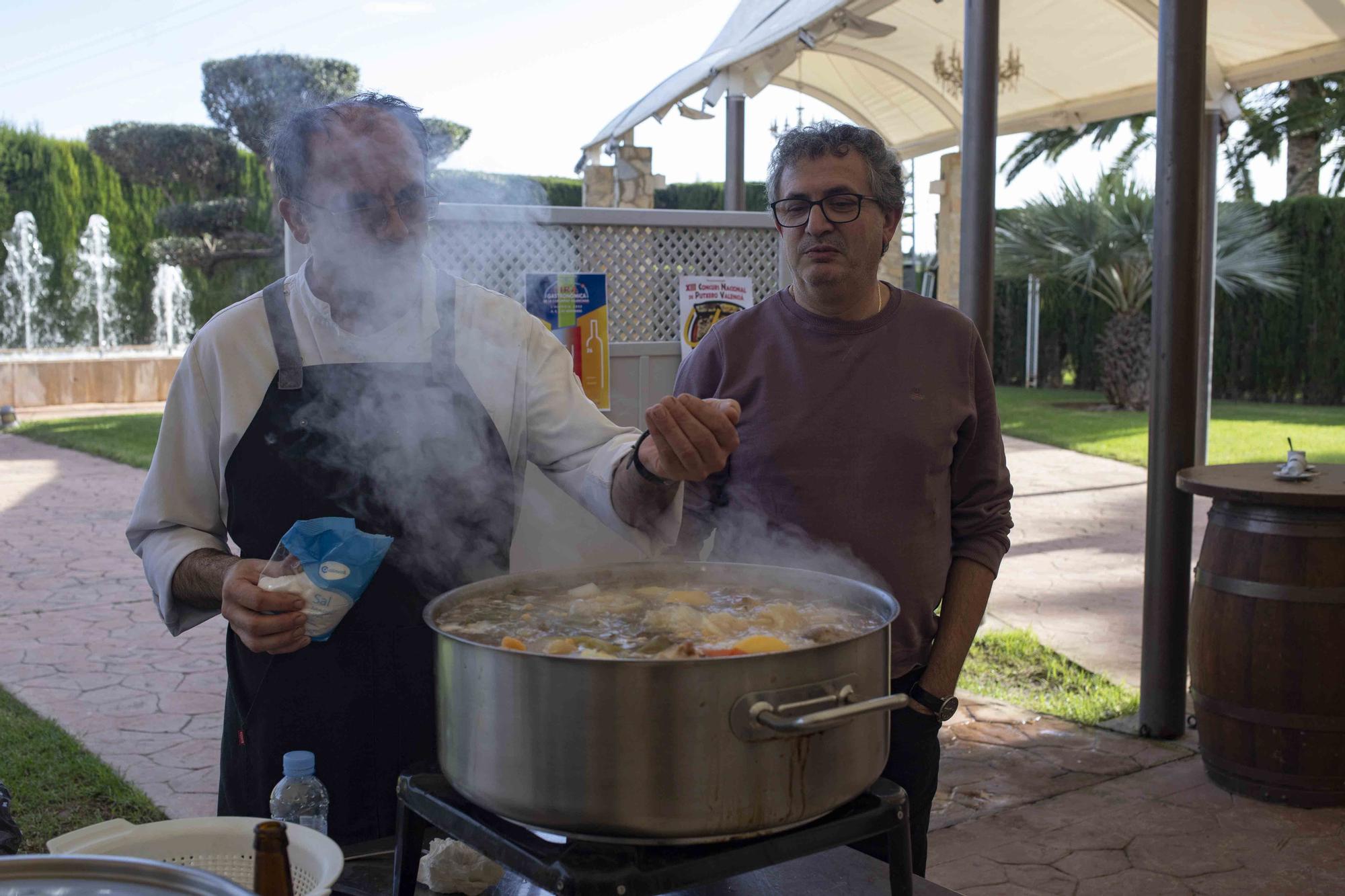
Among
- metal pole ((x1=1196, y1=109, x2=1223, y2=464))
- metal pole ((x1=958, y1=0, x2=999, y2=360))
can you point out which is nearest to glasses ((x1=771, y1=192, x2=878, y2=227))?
metal pole ((x1=958, y1=0, x2=999, y2=360))

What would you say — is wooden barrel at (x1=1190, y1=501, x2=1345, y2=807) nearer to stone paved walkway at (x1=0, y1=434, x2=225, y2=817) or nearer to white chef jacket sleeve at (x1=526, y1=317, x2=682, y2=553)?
white chef jacket sleeve at (x1=526, y1=317, x2=682, y2=553)

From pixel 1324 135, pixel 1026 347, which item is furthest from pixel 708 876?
pixel 1324 135

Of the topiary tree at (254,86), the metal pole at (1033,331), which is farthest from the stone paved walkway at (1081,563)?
the topiary tree at (254,86)

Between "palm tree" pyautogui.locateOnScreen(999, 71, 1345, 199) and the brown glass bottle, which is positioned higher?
"palm tree" pyautogui.locateOnScreen(999, 71, 1345, 199)

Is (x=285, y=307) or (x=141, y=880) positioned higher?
(x=285, y=307)

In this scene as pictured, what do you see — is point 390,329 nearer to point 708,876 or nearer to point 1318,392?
point 708,876

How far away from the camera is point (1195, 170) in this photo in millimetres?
4492

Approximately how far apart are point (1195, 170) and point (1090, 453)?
362 inches

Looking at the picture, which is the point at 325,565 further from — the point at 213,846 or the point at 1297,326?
the point at 1297,326

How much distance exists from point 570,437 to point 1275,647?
306cm

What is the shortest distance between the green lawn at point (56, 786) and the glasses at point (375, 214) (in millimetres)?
3033

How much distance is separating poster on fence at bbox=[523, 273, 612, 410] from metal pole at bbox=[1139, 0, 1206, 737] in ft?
7.13

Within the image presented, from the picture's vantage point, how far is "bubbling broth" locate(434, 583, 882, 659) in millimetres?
1628

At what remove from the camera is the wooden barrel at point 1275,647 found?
3.99 meters
